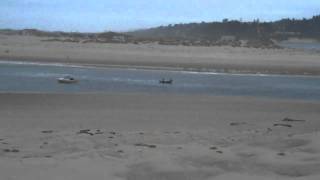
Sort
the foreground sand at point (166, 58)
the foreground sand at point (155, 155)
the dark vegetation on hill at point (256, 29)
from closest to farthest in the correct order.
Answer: the foreground sand at point (155, 155), the foreground sand at point (166, 58), the dark vegetation on hill at point (256, 29)

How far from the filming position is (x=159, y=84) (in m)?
26.9

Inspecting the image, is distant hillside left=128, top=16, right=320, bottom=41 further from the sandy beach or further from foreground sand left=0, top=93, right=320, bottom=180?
foreground sand left=0, top=93, right=320, bottom=180

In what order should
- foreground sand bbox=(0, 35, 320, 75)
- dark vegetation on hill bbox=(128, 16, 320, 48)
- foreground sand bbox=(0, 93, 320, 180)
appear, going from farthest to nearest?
dark vegetation on hill bbox=(128, 16, 320, 48), foreground sand bbox=(0, 35, 320, 75), foreground sand bbox=(0, 93, 320, 180)

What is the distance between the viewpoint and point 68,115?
1370 cm

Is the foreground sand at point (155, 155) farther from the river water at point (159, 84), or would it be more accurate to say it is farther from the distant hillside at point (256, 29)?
the distant hillside at point (256, 29)

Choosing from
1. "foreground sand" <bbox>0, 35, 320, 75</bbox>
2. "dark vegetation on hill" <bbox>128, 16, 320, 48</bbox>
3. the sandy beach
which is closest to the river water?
the sandy beach

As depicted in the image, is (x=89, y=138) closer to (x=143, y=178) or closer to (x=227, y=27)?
(x=143, y=178)

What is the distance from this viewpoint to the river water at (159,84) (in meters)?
23.7

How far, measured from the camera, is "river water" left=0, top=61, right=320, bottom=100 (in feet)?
77.8

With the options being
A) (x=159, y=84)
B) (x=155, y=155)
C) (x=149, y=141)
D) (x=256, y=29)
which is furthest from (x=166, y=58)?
(x=256, y=29)

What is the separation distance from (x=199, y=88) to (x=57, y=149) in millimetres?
18753

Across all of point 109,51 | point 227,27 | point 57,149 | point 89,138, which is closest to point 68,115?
point 89,138

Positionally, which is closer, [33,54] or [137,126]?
[137,126]

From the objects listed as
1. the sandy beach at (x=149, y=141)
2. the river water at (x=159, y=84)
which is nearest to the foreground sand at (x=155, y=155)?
the sandy beach at (x=149, y=141)
